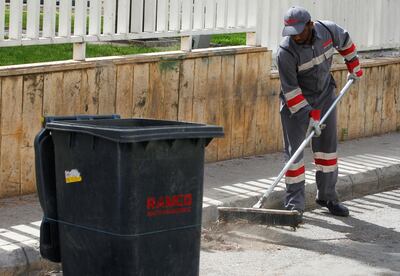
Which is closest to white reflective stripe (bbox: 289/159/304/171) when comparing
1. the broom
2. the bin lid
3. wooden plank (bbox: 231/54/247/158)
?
the broom

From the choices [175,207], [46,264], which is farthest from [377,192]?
[175,207]

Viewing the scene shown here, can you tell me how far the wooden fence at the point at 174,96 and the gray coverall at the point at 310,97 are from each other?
1332 mm

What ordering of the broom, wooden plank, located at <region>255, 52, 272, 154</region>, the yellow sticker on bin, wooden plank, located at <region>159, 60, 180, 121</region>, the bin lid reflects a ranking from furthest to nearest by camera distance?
wooden plank, located at <region>255, 52, 272, 154</region>, wooden plank, located at <region>159, 60, 180, 121</region>, the broom, the yellow sticker on bin, the bin lid

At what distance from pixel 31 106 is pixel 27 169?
0.49 m

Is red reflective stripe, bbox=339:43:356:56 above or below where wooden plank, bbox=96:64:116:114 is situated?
above

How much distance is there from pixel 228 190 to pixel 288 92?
1.12 metres

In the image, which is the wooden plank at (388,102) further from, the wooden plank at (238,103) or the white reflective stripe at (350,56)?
the white reflective stripe at (350,56)

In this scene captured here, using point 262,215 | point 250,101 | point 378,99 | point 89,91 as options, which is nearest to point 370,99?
point 378,99

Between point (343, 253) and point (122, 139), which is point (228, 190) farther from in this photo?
point (122, 139)

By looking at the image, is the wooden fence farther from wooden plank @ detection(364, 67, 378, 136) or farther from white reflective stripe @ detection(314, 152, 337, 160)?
white reflective stripe @ detection(314, 152, 337, 160)

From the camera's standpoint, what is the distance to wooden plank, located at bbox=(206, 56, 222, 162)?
10.0 m

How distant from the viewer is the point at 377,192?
10.3 meters

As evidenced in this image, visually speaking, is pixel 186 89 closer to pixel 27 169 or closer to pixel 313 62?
pixel 313 62

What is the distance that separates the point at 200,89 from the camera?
996cm
